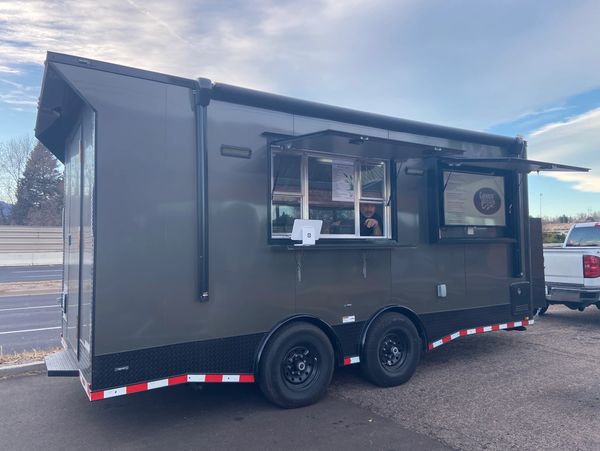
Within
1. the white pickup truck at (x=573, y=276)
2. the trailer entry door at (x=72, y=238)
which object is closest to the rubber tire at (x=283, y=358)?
the trailer entry door at (x=72, y=238)

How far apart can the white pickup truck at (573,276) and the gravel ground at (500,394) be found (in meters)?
1.27

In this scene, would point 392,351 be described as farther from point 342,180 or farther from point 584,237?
point 584,237

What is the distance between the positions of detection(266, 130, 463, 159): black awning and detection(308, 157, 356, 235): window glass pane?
0.78 feet

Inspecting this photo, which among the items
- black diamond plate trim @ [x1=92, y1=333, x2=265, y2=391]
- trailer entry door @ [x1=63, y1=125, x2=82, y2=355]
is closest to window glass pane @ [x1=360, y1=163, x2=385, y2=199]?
black diamond plate trim @ [x1=92, y1=333, x2=265, y2=391]

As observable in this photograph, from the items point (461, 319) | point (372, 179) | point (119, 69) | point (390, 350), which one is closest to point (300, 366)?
point (390, 350)

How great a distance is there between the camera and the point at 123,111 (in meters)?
4.22

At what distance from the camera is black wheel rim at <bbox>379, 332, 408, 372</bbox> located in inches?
225

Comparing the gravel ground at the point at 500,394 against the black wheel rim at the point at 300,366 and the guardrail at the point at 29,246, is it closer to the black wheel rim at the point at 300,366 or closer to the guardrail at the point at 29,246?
the black wheel rim at the point at 300,366

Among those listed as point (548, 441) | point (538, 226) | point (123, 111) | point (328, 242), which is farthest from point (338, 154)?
point (538, 226)

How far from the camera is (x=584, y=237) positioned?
438 inches

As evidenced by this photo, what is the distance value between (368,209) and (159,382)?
122 inches

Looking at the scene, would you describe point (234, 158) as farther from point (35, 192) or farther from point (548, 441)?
point (35, 192)

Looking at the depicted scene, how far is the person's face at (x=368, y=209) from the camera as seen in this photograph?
5.86 m

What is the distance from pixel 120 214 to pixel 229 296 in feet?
4.22
